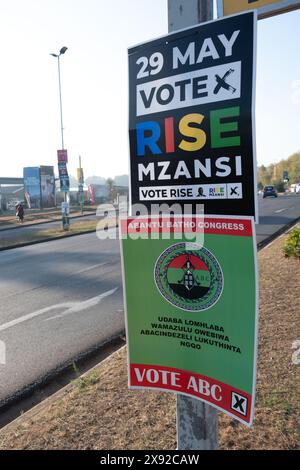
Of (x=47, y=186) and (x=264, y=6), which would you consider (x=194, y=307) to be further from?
(x=47, y=186)

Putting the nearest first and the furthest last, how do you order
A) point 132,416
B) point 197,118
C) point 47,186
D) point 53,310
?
point 197,118
point 132,416
point 53,310
point 47,186

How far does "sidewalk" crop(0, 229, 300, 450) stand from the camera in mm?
3184

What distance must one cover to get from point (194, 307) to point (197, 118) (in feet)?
3.27

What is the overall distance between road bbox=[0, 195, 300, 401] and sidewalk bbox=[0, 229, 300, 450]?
0.92m

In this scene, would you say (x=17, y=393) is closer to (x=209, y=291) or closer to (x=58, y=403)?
(x=58, y=403)

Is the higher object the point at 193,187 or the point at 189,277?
the point at 193,187

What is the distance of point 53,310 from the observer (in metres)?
7.49

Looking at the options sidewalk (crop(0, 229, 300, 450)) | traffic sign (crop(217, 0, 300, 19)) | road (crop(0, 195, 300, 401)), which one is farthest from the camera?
road (crop(0, 195, 300, 401))

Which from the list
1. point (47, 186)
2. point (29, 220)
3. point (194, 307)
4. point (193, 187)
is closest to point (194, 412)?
point (194, 307)

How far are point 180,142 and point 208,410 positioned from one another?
1465 millimetres

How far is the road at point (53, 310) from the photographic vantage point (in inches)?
210

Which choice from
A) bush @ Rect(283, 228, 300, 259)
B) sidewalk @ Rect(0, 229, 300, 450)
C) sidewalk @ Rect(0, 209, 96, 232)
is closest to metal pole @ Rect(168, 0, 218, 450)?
sidewalk @ Rect(0, 229, 300, 450)

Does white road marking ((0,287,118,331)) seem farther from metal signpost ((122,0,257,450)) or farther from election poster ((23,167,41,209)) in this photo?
election poster ((23,167,41,209))

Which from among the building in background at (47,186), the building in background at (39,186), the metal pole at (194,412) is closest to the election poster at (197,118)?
the metal pole at (194,412)
